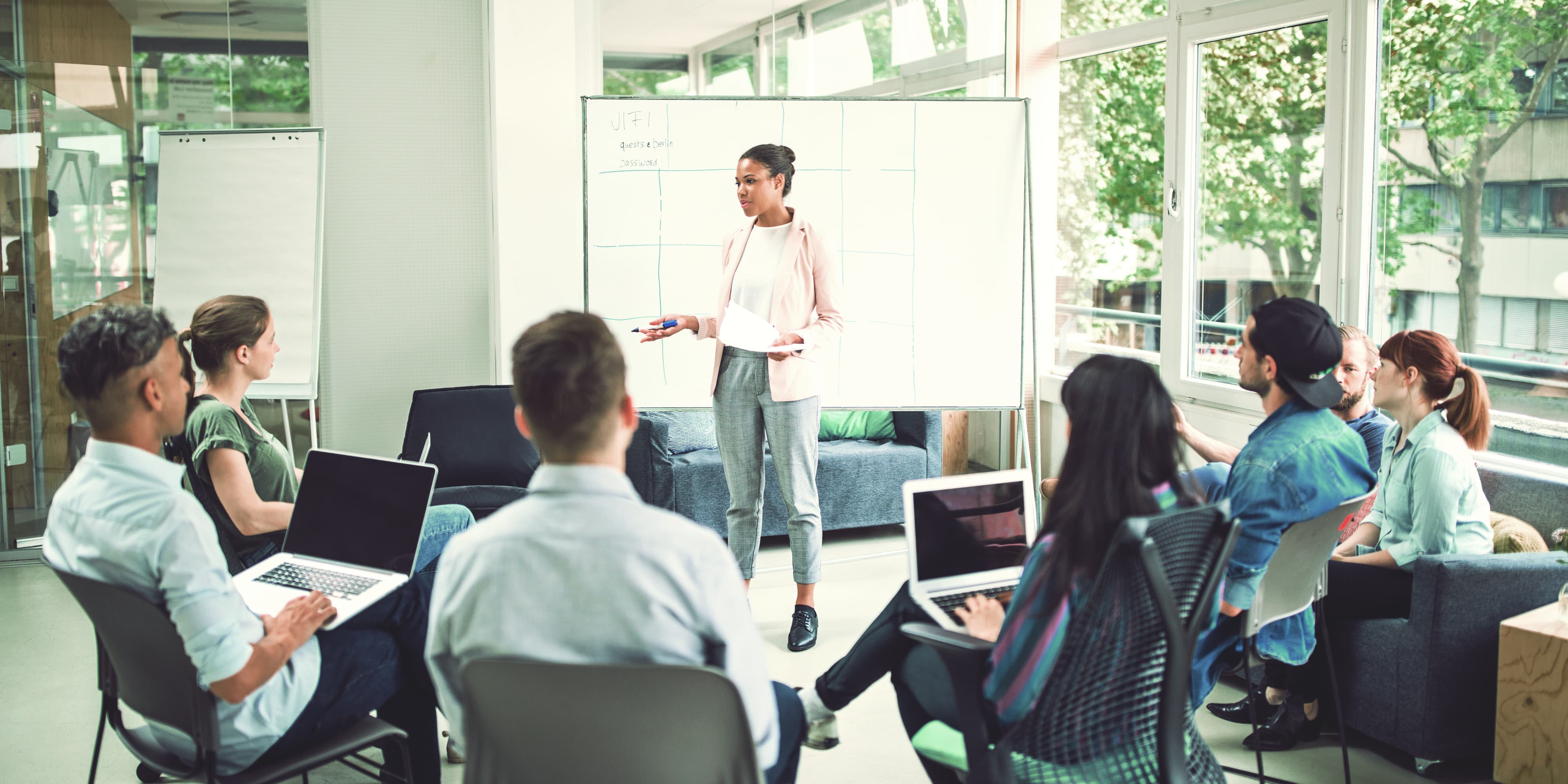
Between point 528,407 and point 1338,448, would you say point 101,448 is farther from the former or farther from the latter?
point 1338,448

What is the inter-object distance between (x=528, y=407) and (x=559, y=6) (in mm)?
3441

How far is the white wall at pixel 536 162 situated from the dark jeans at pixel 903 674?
2581mm

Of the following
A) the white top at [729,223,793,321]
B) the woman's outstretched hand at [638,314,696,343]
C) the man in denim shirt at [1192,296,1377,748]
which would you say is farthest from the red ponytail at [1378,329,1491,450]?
the woman's outstretched hand at [638,314,696,343]

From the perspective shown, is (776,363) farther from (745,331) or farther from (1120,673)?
(1120,673)

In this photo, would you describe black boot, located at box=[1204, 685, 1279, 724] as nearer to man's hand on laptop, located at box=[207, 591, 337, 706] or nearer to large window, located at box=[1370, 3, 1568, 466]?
large window, located at box=[1370, 3, 1568, 466]

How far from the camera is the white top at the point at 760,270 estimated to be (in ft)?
11.0

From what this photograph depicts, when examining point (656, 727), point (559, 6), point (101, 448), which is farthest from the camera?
point (559, 6)

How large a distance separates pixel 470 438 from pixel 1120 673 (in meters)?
3.02

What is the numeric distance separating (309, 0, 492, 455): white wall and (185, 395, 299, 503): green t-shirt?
2.21m

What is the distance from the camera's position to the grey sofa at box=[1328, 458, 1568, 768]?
248 centimetres

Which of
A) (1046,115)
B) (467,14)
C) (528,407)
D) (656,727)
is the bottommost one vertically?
(656,727)

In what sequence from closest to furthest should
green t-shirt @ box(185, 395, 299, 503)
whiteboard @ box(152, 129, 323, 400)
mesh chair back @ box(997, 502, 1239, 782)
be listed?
mesh chair back @ box(997, 502, 1239, 782) → green t-shirt @ box(185, 395, 299, 503) → whiteboard @ box(152, 129, 323, 400)

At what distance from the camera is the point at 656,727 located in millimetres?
1276

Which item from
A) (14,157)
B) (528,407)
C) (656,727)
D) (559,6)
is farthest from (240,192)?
(656,727)
